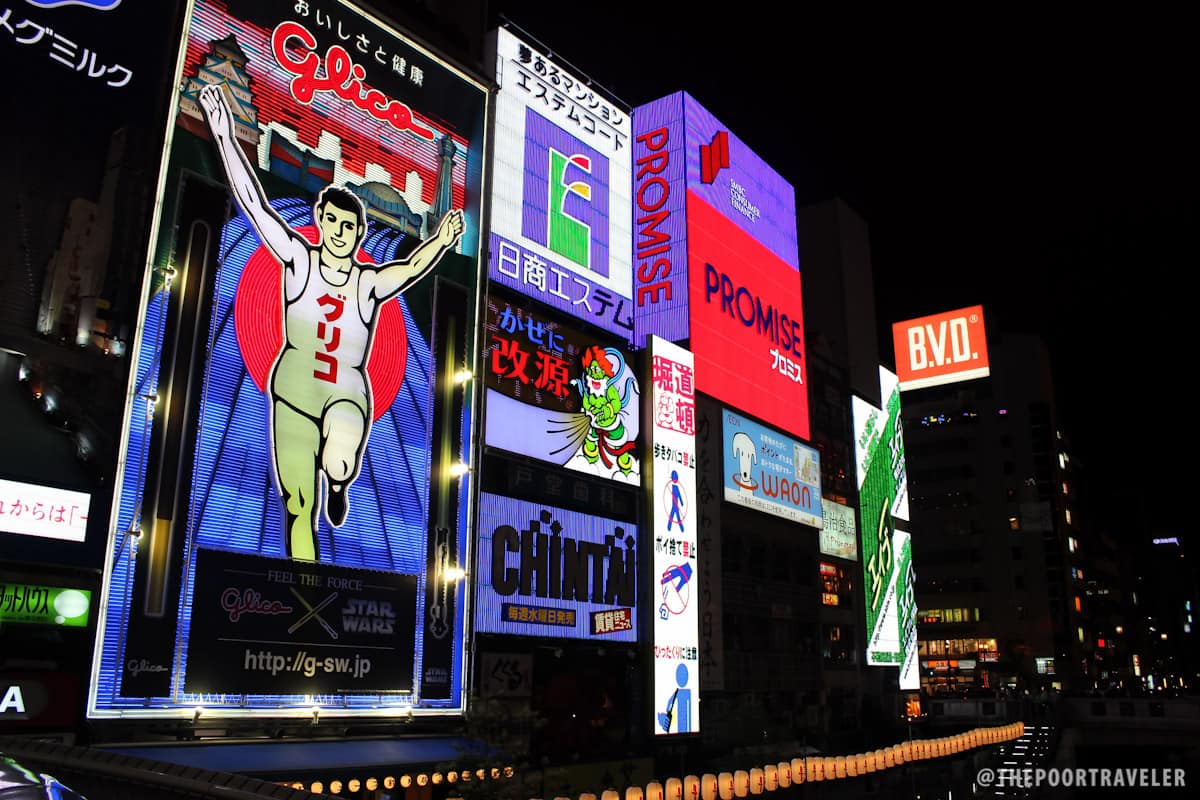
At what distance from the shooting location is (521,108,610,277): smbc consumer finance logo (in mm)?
30234

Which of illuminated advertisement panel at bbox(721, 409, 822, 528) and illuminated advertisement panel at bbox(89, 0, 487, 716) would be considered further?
illuminated advertisement panel at bbox(721, 409, 822, 528)

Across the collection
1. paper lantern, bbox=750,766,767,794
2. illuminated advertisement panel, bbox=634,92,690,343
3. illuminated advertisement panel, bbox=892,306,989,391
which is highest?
illuminated advertisement panel, bbox=892,306,989,391

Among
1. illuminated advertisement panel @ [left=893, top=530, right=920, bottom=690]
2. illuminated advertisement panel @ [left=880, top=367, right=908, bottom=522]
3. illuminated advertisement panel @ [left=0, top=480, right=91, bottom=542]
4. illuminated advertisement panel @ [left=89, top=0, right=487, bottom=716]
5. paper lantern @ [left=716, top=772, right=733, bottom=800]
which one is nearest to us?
illuminated advertisement panel @ [left=0, top=480, right=91, bottom=542]

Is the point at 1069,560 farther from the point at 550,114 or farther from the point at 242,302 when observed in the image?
the point at 242,302

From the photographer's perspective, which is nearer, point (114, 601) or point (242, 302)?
point (114, 601)

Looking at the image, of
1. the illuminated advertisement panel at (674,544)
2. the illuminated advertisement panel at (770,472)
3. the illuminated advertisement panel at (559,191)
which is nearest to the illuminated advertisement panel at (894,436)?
the illuminated advertisement panel at (770,472)

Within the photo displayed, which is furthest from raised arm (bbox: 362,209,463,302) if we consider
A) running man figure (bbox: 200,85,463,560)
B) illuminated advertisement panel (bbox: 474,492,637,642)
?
illuminated advertisement panel (bbox: 474,492,637,642)

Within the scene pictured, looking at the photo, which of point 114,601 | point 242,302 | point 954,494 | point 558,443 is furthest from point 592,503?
point 954,494

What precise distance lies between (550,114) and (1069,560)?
3670 inches

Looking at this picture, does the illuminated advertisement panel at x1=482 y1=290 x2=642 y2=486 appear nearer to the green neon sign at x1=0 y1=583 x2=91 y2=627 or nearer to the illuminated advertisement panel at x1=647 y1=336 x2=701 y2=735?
the illuminated advertisement panel at x1=647 y1=336 x2=701 y2=735

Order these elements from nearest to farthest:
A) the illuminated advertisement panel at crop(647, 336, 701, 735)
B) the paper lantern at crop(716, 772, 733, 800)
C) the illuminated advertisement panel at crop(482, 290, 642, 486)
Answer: the paper lantern at crop(716, 772, 733, 800), the illuminated advertisement panel at crop(482, 290, 642, 486), the illuminated advertisement panel at crop(647, 336, 701, 735)

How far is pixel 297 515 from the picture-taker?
66.0ft

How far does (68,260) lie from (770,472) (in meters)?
30.6

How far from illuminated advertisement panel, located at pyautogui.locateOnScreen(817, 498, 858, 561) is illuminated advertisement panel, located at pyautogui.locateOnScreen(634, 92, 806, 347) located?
577 inches
